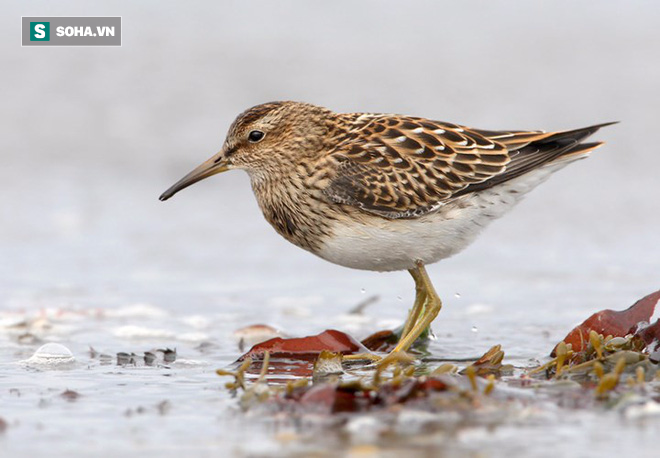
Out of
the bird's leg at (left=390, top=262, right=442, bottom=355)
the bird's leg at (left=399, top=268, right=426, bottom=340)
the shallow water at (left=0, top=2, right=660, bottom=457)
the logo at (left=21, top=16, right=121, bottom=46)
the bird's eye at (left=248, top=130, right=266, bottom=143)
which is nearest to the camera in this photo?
the shallow water at (left=0, top=2, right=660, bottom=457)

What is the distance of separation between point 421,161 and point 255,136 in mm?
1304

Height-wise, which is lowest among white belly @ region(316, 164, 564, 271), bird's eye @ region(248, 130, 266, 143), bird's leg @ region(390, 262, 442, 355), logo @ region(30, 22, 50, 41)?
bird's leg @ region(390, 262, 442, 355)

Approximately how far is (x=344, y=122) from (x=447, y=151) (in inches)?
33.3

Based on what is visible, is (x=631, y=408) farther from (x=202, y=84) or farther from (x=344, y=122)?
(x=202, y=84)

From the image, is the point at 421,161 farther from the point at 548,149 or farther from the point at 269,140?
the point at 269,140

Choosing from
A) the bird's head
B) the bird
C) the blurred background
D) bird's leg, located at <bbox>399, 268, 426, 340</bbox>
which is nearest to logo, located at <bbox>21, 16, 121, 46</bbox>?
the blurred background

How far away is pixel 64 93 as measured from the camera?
15.9 m

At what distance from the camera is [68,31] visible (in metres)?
16.4

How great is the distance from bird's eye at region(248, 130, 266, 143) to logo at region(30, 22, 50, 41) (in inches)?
367

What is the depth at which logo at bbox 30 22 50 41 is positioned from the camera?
16.3 m

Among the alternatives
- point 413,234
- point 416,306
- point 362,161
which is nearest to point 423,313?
point 416,306

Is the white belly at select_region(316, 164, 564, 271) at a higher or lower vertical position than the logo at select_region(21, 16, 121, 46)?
lower

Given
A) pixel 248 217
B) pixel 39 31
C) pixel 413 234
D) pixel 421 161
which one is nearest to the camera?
pixel 413 234

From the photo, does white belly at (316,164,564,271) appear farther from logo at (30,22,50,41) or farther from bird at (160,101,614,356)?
logo at (30,22,50,41)
